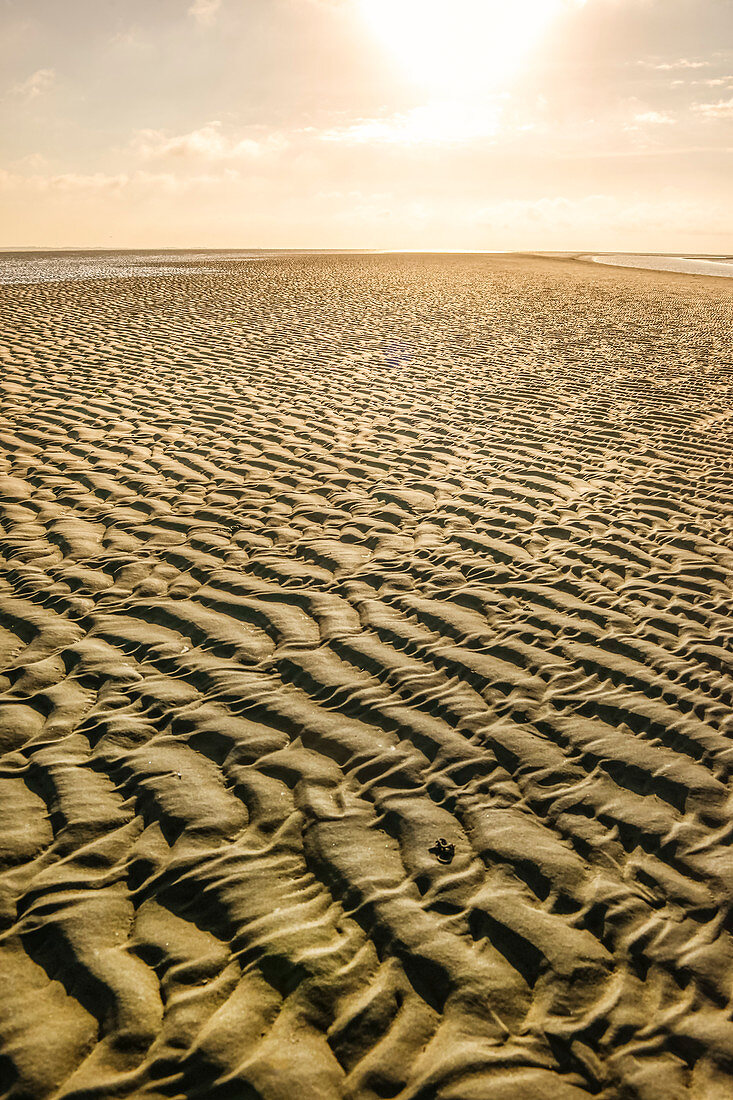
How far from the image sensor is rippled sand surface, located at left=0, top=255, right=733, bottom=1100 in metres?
2.04

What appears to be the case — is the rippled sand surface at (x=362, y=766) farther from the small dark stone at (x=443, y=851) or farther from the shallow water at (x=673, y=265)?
the shallow water at (x=673, y=265)

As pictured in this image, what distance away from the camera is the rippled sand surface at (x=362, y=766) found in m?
2.04

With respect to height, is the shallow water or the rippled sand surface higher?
the shallow water

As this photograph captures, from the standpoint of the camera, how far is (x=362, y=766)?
3018 millimetres

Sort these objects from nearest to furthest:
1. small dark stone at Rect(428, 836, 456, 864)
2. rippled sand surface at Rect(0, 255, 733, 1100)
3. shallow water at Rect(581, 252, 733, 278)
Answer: rippled sand surface at Rect(0, 255, 733, 1100) → small dark stone at Rect(428, 836, 456, 864) → shallow water at Rect(581, 252, 733, 278)

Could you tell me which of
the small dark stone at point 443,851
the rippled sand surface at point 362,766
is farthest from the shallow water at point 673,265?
the small dark stone at point 443,851

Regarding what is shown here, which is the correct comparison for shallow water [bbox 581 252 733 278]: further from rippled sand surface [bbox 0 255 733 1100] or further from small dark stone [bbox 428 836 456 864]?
small dark stone [bbox 428 836 456 864]

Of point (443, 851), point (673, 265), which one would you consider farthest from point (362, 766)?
point (673, 265)

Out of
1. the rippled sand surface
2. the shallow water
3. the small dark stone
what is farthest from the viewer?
the shallow water

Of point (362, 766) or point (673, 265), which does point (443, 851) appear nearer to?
point (362, 766)

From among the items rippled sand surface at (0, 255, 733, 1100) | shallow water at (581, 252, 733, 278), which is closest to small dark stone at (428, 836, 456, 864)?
rippled sand surface at (0, 255, 733, 1100)

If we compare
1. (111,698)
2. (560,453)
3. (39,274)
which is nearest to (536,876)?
(111,698)

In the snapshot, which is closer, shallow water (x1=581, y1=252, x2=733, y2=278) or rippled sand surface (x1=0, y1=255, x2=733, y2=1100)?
rippled sand surface (x1=0, y1=255, x2=733, y2=1100)

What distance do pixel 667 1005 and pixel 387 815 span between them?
3.54 feet
